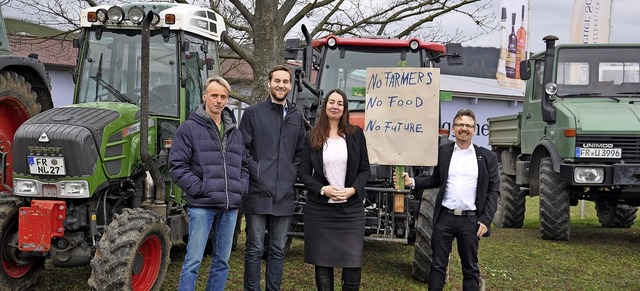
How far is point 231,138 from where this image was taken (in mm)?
5039

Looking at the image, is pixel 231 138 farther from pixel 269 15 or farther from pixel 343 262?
pixel 269 15

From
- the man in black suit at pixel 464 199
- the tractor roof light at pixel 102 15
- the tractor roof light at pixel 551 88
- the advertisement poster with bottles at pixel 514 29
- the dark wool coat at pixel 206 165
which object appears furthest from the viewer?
the advertisement poster with bottles at pixel 514 29

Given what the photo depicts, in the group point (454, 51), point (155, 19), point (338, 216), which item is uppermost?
point (155, 19)

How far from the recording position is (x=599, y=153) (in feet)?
28.1

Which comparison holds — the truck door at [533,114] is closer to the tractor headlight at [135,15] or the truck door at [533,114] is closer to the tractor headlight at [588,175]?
the tractor headlight at [588,175]

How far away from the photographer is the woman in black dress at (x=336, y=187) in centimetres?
494

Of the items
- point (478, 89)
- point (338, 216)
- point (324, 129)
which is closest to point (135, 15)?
point (324, 129)

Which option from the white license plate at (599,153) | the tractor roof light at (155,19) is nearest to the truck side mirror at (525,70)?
the white license plate at (599,153)

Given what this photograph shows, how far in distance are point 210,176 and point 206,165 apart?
82mm

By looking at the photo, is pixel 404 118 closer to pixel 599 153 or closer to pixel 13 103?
pixel 599 153

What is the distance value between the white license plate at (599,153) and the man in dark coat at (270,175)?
187 inches

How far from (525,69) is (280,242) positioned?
226 inches

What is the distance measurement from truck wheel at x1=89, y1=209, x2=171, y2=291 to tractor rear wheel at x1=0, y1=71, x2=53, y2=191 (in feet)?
7.71

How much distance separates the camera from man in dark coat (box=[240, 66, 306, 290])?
200 inches
